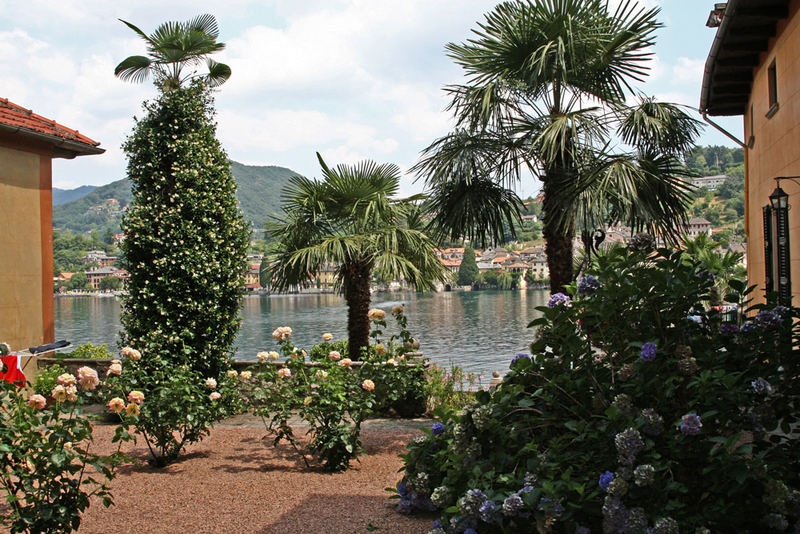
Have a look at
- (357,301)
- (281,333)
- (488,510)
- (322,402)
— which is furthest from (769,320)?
(357,301)

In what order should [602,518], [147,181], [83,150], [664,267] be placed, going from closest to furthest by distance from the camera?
1. [602,518]
2. [664,267]
3. [147,181]
4. [83,150]

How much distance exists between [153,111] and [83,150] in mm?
2537

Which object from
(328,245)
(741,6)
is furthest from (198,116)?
(741,6)

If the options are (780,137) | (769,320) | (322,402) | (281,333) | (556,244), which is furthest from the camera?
(556,244)

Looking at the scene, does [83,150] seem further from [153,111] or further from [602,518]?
[602,518]

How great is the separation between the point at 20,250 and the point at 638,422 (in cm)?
945

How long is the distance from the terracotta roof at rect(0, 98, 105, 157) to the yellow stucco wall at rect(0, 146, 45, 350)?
418 mm

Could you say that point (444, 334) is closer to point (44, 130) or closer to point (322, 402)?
point (44, 130)

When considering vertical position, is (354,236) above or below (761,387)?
above

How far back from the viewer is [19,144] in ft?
31.0

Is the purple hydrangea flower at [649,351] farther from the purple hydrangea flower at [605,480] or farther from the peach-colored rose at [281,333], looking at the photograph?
the peach-colored rose at [281,333]

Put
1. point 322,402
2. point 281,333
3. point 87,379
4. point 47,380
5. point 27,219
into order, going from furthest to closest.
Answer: point 27,219
point 47,380
point 281,333
point 322,402
point 87,379

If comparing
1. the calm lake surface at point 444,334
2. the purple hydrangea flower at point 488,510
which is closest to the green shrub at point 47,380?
the purple hydrangea flower at point 488,510

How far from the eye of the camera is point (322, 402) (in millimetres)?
5457
